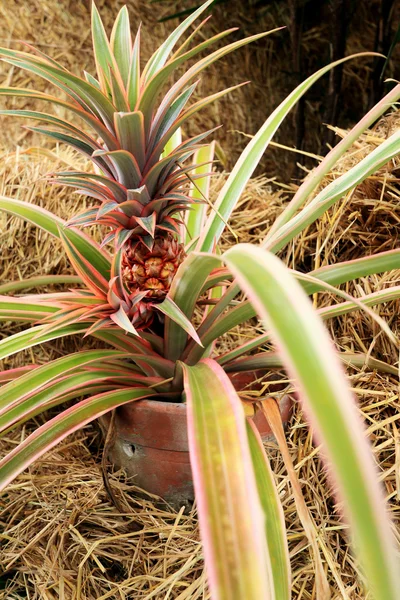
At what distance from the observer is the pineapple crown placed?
0.68 m

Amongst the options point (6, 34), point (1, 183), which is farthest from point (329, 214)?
point (6, 34)

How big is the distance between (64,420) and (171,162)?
35 centimetres

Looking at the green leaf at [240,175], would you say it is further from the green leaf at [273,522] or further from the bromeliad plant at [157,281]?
the green leaf at [273,522]

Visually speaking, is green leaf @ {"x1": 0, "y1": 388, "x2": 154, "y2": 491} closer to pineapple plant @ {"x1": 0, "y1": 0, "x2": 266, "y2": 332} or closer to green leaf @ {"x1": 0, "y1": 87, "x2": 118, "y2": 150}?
pineapple plant @ {"x1": 0, "y1": 0, "x2": 266, "y2": 332}

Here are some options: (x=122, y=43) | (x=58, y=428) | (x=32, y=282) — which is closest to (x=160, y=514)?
(x=58, y=428)

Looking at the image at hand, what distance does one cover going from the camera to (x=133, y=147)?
28.1 inches

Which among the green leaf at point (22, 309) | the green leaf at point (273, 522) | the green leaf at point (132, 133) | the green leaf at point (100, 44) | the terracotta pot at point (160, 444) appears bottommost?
the green leaf at point (273, 522)

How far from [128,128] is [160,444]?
402 mm

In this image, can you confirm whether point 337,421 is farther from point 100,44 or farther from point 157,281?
point 100,44

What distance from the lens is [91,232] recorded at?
1125 millimetres

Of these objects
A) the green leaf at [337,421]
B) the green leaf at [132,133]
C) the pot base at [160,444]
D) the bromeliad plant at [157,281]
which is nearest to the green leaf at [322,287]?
the bromeliad plant at [157,281]

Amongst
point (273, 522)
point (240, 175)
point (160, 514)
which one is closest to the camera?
point (273, 522)

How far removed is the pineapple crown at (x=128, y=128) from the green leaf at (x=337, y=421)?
351 millimetres

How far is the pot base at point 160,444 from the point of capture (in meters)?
0.74
